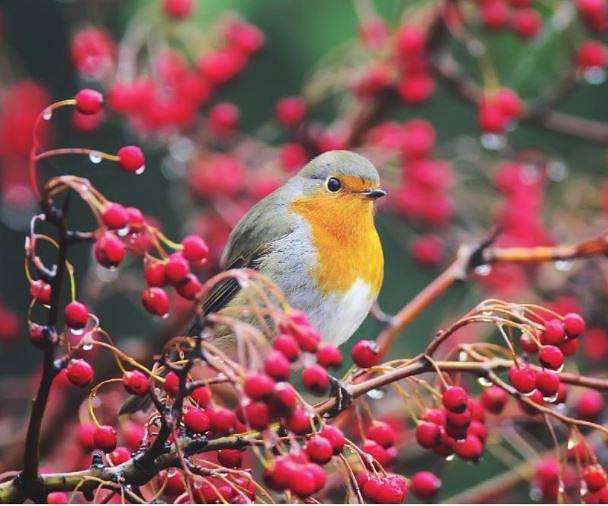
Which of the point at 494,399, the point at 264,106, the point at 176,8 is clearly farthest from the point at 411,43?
the point at 494,399

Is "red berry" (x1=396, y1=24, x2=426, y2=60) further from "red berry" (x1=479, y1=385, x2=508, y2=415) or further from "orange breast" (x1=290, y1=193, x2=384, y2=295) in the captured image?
"red berry" (x1=479, y1=385, x2=508, y2=415)

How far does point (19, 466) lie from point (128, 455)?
2.63 ft

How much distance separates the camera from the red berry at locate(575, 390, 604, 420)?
193cm

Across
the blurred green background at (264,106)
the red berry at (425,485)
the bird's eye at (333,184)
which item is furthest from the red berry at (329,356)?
the blurred green background at (264,106)

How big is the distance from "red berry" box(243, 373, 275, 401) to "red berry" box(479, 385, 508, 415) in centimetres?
59

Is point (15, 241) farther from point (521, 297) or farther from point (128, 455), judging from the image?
point (128, 455)

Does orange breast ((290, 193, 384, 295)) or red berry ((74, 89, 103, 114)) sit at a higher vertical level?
red berry ((74, 89, 103, 114))

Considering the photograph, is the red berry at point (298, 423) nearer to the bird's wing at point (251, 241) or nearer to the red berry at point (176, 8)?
the bird's wing at point (251, 241)

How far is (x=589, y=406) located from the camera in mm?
1930

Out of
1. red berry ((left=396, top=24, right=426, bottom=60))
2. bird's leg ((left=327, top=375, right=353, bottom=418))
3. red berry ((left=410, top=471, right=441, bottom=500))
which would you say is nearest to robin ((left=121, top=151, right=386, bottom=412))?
red berry ((left=410, top=471, right=441, bottom=500))

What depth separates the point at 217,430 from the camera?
3.92 ft

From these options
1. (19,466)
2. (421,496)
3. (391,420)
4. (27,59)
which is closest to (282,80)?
(27,59)

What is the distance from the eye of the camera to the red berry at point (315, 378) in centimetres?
109

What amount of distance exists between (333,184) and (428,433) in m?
0.86
